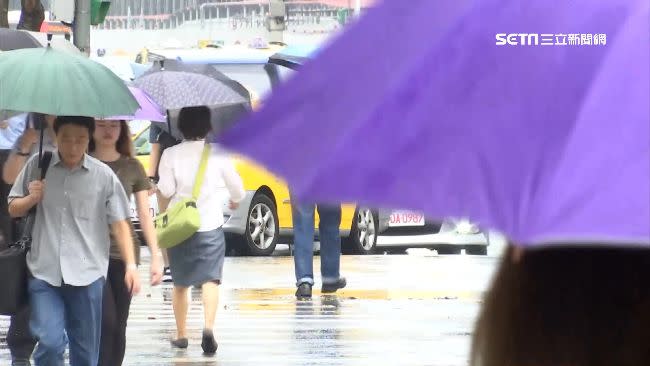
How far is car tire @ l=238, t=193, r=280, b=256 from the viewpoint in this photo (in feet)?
68.4

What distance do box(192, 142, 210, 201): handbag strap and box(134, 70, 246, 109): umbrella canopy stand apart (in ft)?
1.06

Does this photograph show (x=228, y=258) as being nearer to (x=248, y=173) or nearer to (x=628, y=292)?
(x=248, y=173)

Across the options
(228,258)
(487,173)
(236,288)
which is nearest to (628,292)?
(487,173)

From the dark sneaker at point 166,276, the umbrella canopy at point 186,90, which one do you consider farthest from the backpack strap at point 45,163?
the dark sneaker at point 166,276

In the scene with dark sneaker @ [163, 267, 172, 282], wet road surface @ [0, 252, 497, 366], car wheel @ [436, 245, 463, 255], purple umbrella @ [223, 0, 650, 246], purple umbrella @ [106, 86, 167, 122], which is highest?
purple umbrella @ [106, 86, 167, 122]

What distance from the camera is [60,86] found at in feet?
28.0

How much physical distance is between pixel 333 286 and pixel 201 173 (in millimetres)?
4181

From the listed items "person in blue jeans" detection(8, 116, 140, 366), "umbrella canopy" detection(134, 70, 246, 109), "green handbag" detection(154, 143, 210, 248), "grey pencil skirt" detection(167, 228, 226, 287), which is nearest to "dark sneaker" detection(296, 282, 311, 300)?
"umbrella canopy" detection(134, 70, 246, 109)

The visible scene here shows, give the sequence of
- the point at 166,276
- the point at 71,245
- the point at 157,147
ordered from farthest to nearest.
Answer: the point at 166,276 < the point at 157,147 < the point at 71,245

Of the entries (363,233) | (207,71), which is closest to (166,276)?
(207,71)

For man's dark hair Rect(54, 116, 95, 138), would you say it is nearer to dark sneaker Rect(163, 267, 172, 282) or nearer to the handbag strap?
the handbag strap

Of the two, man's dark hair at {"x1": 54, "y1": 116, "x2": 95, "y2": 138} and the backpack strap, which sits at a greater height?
man's dark hair at {"x1": 54, "y1": 116, "x2": 95, "y2": 138}

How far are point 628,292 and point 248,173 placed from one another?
1891cm

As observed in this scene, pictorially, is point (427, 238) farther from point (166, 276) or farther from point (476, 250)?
point (166, 276)
